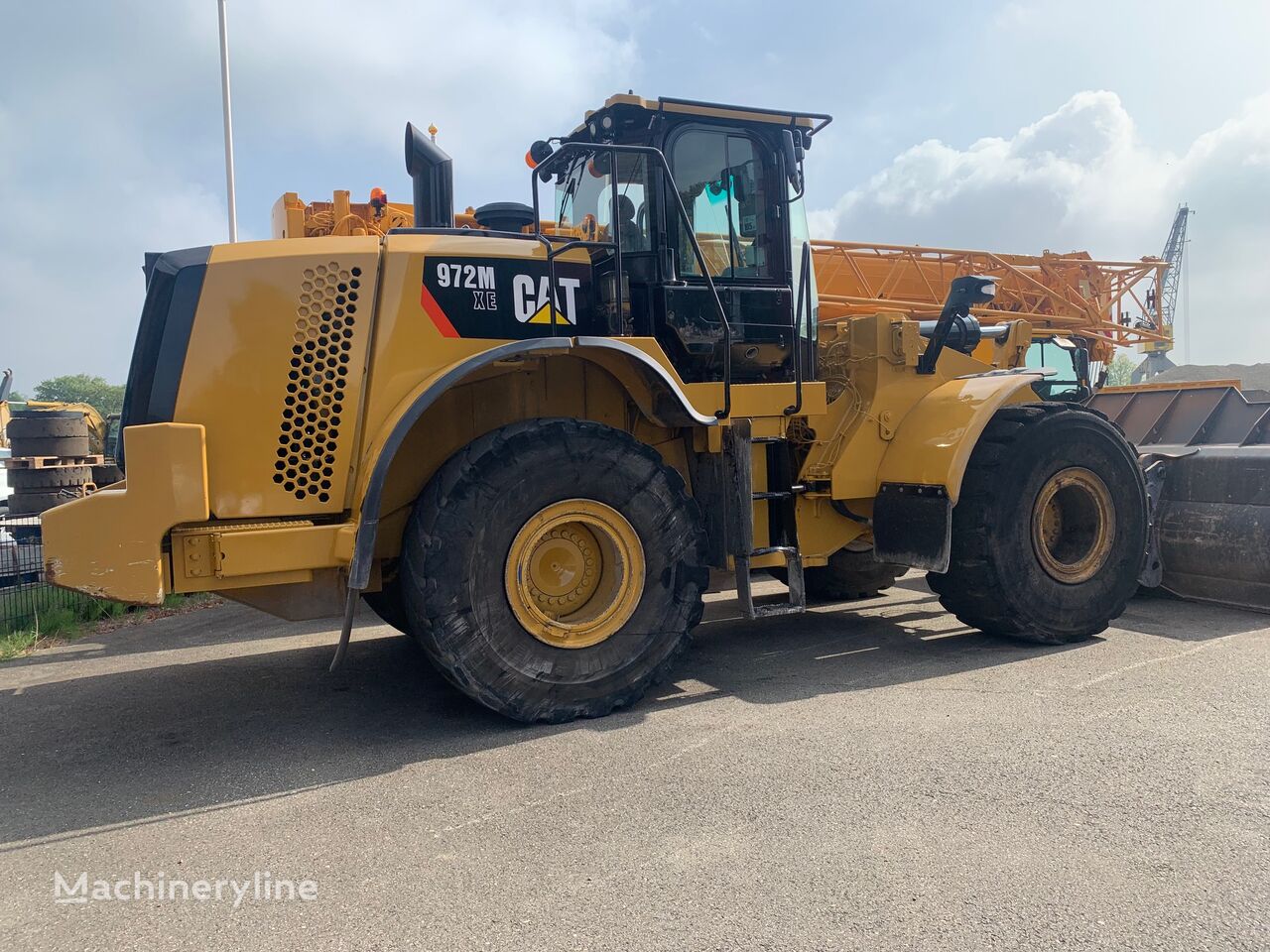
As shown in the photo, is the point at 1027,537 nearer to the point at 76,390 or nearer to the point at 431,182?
the point at 431,182

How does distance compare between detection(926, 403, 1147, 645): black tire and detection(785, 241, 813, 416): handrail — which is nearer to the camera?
detection(785, 241, 813, 416): handrail

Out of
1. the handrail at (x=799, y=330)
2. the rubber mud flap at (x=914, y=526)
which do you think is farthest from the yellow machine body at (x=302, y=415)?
the rubber mud flap at (x=914, y=526)

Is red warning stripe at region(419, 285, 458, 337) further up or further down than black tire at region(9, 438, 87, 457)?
further up

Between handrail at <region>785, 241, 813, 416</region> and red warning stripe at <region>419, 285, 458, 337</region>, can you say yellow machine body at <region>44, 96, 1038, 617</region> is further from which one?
handrail at <region>785, 241, 813, 416</region>

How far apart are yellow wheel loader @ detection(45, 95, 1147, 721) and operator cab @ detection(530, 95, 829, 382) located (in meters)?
0.02

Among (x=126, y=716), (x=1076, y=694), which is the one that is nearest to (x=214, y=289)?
(x=126, y=716)

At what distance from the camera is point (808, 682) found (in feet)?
17.0

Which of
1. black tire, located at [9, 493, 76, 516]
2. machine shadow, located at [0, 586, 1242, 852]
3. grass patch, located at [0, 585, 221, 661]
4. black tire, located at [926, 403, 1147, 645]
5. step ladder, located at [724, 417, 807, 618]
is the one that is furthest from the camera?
black tire, located at [9, 493, 76, 516]

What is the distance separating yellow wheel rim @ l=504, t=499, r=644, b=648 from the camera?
456 cm

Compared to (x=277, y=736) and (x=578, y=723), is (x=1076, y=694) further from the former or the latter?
(x=277, y=736)

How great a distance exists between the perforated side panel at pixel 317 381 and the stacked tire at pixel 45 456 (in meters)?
8.97

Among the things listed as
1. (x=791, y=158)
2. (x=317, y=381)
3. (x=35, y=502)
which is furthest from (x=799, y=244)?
(x=35, y=502)

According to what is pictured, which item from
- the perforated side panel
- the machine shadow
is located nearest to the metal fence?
the machine shadow

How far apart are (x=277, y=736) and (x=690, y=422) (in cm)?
262
